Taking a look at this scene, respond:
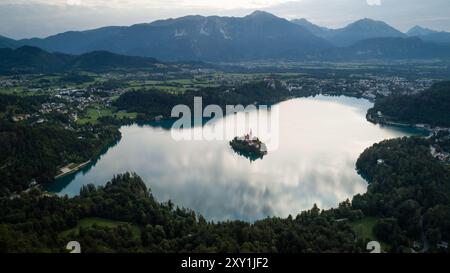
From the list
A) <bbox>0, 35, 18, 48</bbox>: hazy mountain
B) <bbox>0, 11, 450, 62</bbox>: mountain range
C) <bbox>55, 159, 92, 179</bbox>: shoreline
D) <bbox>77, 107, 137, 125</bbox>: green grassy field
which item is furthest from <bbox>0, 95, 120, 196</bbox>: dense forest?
<bbox>0, 35, 18, 48</bbox>: hazy mountain

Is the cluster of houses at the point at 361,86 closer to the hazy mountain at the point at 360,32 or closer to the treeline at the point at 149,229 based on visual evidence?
the treeline at the point at 149,229

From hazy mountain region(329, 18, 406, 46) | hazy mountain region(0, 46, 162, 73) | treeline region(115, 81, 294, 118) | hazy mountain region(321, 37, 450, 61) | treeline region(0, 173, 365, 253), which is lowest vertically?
treeline region(0, 173, 365, 253)

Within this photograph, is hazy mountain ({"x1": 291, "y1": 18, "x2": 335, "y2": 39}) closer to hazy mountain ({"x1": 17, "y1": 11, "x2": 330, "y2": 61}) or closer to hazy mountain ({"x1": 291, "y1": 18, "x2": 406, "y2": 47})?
hazy mountain ({"x1": 291, "y1": 18, "x2": 406, "y2": 47})

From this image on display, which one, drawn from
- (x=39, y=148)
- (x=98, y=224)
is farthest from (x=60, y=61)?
(x=98, y=224)

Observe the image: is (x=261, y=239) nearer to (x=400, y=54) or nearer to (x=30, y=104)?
(x=30, y=104)

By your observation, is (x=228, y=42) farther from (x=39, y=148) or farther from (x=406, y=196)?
(x=406, y=196)

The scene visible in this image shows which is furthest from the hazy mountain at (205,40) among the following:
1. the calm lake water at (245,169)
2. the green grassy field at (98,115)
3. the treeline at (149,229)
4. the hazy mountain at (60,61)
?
the treeline at (149,229)
